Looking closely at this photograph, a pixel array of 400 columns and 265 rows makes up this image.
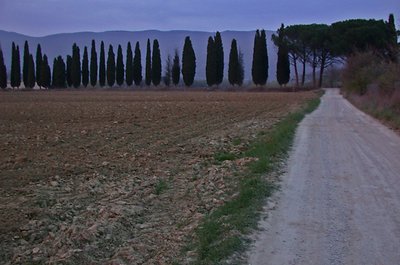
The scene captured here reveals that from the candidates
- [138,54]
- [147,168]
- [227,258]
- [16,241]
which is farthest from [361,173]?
[138,54]

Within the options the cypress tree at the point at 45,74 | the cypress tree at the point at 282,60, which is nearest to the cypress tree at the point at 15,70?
the cypress tree at the point at 45,74

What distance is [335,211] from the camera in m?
8.18

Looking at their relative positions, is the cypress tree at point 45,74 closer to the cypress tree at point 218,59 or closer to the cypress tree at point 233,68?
the cypress tree at point 218,59

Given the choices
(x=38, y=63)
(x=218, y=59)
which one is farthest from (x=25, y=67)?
(x=218, y=59)

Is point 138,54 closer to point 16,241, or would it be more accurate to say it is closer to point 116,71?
point 116,71

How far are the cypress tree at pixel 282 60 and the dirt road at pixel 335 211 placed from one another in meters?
77.0

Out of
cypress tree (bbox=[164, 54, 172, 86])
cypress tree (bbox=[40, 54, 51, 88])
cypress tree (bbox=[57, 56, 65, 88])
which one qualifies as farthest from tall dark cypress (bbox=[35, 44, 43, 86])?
cypress tree (bbox=[164, 54, 172, 86])

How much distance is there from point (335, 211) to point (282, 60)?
8488 cm

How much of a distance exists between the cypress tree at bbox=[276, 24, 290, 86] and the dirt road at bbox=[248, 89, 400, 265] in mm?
76979

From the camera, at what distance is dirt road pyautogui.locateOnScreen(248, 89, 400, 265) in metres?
6.18

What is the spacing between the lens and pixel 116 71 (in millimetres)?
102938

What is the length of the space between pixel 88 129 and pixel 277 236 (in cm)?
1451

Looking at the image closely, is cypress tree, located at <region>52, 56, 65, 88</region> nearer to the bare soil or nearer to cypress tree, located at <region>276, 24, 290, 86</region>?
cypress tree, located at <region>276, 24, 290, 86</region>

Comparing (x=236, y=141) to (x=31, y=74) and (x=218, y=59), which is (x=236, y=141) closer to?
(x=218, y=59)
